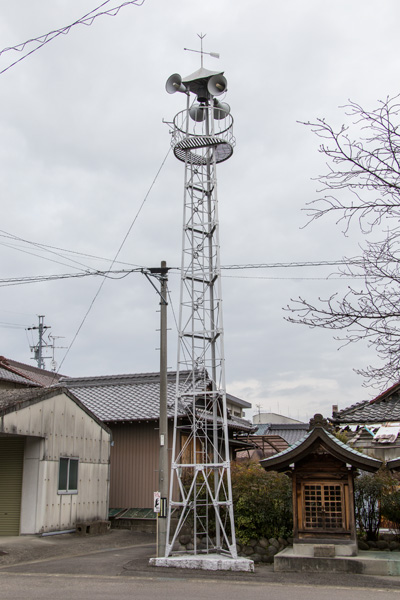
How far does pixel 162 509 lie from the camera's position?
1434 cm

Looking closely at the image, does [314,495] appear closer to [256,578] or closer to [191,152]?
[256,578]

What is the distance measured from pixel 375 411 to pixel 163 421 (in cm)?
986

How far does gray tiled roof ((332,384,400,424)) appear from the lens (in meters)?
20.5

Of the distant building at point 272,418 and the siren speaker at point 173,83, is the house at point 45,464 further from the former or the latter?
the distant building at point 272,418

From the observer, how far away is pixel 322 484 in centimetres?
1481

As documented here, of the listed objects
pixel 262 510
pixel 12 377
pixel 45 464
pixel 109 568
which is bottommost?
pixel 109 568

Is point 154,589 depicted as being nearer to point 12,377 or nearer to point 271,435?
point 12,377

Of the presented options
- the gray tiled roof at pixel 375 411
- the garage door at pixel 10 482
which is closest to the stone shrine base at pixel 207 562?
the garage door at pixel 10 482

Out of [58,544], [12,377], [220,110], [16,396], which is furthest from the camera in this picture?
[12,377]

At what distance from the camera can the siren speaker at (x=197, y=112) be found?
55.5ft

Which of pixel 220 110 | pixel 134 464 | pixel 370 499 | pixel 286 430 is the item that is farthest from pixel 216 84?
pixel 286 430

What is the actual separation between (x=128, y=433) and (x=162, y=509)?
32.6 ft

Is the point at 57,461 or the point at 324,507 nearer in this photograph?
the point at 324,507

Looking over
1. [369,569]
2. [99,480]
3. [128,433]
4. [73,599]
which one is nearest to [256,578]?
[369,569]
